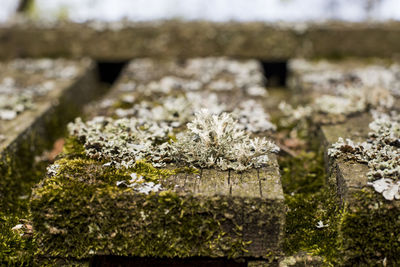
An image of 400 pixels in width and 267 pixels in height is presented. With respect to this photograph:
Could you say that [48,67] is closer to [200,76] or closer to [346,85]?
[200,76]

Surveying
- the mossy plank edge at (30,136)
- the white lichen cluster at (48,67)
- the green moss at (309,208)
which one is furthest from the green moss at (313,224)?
the white lichen cluster at (48,67)

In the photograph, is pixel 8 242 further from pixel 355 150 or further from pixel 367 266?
pixel 355 150

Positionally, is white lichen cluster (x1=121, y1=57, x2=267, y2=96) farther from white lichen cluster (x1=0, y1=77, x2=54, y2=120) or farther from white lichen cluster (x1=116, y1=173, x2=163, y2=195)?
white lichen cluster (x1=116, y1=173, x2=163, y2=195)

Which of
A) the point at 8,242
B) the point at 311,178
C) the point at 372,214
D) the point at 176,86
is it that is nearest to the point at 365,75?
the point at 311,178

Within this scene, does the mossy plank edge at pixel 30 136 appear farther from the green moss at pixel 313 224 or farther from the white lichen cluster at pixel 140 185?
the green moss at pixel 313 224

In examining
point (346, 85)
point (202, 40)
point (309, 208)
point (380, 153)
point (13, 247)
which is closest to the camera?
point (13, 247)

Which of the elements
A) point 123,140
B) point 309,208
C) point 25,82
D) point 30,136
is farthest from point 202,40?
point 309,208

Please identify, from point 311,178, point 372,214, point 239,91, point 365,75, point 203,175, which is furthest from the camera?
point 365,75
